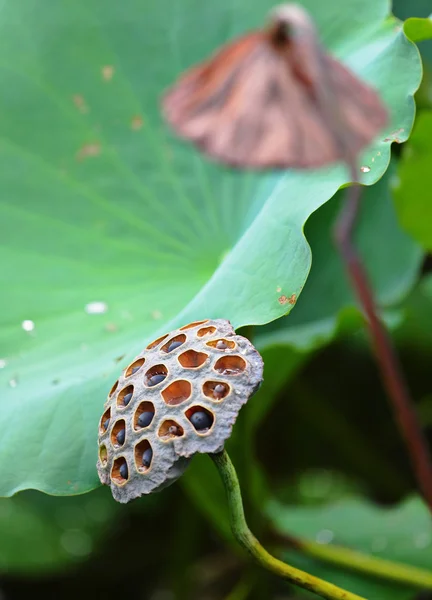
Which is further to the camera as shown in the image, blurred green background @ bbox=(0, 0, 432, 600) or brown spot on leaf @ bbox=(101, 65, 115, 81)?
brown spot on leaf @ bbox=(101, 65, 115, 81)

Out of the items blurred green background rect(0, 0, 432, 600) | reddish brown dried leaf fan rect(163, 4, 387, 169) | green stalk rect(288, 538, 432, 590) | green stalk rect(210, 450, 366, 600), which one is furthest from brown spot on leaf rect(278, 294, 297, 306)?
green stalk rect(288, 538, 432, 590)

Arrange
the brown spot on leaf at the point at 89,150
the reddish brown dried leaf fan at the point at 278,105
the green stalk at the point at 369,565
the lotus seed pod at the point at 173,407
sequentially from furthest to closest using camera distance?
1. the brown spot on leaf at the point at 89,150
2. the green stalk at the point at 369,565
3. the lotus seed pod at the point at 173,407
4. the reddish brown dried leaf fan at the point at 278,105

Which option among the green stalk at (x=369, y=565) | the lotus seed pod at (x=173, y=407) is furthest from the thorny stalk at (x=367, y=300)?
the green stalk at (x=369, y=565)

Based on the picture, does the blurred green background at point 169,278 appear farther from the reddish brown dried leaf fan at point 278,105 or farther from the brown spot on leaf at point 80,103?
the reddish brown dried leaf fan at point 278,105

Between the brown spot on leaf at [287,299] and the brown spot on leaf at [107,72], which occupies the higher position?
the brown spot on leaf at [107,72]

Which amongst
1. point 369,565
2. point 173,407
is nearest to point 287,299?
point 173,407

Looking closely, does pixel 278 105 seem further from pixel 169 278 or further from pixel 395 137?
pixel 169 278

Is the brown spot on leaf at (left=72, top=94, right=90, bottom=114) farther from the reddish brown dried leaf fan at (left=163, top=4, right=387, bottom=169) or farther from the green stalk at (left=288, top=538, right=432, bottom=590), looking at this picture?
the reddish brown dried leaf fan at (left=163, top=4, right=387, bottom=169)
